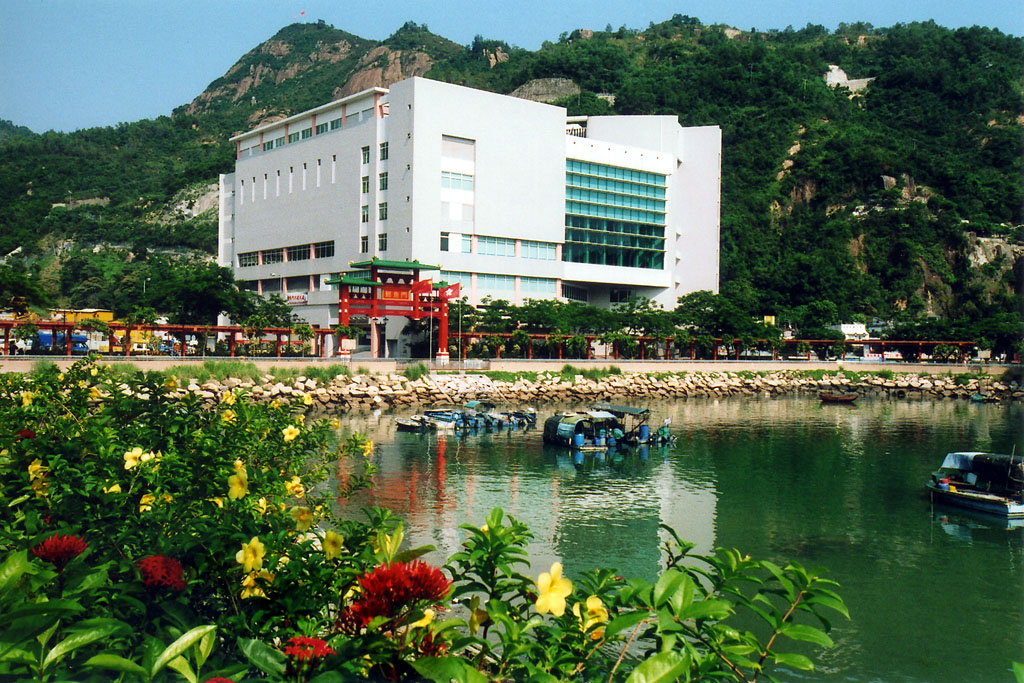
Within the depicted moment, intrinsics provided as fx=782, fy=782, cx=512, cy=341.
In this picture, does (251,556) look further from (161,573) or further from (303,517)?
(303,517)

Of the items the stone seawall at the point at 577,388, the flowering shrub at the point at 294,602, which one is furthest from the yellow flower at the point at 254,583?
the stone seawall at the point at 577,388

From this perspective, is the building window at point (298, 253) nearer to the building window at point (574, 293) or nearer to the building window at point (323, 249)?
the building window at point (323, 249)

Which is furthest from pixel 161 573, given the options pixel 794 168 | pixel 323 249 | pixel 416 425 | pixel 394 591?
pixel 794 168

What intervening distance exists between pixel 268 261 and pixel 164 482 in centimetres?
7468

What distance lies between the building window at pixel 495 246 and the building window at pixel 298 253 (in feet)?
56.3

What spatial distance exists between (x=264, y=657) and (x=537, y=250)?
6624cm

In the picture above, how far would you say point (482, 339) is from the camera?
2360 inches

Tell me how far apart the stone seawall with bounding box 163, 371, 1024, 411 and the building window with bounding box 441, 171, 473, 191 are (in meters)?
19.5

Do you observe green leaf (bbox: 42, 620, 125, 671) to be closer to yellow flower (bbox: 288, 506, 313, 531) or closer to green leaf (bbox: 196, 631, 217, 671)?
green leaf (bbox: 196, 631, 217, 671)

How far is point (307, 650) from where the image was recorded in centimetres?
294

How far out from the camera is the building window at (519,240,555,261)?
67625mm

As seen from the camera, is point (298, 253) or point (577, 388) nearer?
point (577, 388)

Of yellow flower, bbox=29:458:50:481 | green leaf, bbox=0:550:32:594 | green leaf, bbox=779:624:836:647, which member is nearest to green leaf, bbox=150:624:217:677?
green leaf, bbox=0:550:32:594

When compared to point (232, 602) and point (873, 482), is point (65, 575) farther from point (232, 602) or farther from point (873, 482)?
point (873, 482)
